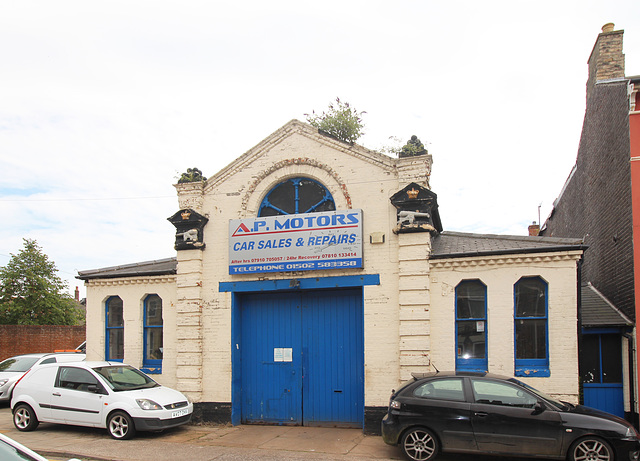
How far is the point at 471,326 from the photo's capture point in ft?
36.3

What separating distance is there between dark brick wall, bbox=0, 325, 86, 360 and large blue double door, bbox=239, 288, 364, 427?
16.2 meters

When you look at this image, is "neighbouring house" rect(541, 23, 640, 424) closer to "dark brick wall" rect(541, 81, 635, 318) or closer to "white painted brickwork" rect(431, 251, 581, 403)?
"dark brick wall" rect(541, 81, 635, 318)

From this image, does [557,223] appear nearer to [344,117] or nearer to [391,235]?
[344,117]

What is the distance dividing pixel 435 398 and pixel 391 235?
3787 mm

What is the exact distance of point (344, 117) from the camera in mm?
15219

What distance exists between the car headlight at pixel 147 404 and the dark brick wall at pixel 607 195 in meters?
9.83

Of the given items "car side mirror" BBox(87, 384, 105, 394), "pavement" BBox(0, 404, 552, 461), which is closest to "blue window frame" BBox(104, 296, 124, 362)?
"pavement" BBox(0, 404, 552, 461)

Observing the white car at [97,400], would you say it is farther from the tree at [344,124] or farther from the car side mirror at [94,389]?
the tree at [344,124]

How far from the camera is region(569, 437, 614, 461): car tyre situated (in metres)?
8.26

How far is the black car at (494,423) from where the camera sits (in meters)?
8.32

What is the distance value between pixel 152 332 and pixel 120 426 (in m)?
3.25

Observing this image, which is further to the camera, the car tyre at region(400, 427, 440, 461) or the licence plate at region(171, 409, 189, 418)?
the licence plate at region(171, 409, 189, 418)

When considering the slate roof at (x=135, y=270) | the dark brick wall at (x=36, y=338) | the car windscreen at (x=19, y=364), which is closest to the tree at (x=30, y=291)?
the dark brick wall at (x=36, y=338)

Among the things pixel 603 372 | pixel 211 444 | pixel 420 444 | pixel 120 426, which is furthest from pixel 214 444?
pixel 603 372
